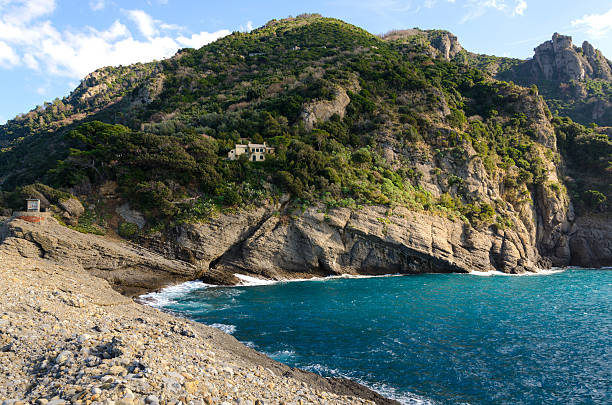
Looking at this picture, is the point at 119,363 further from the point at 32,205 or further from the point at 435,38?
the point at 435,38

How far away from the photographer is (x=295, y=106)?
198 feet

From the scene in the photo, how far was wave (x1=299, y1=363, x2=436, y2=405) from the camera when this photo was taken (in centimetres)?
1305

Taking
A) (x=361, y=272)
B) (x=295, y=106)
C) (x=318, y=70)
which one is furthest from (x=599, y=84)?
(x=361, y=272)

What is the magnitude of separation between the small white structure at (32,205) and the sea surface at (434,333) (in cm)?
1375

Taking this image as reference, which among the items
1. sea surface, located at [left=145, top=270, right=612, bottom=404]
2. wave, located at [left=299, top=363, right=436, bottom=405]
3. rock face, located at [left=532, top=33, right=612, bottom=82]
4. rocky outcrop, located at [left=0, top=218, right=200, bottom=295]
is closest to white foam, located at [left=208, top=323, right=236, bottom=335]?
sea surface, located at [left=145, top=270, right=612, bottom=404]

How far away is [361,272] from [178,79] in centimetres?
6730

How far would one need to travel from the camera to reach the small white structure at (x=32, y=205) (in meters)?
30.6

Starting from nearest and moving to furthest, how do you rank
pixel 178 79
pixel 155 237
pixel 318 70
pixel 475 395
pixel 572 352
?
pixel 475 395, pixel 572 352, pixel 155 237, pixel 318 70, pixel 178 79

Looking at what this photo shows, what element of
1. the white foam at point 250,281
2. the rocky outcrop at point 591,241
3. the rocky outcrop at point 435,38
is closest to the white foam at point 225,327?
the white foam at point 250,281

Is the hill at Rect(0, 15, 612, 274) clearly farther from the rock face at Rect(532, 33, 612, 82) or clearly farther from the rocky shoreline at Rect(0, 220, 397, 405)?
the rock face at Rect(532, 33, 612, 82)

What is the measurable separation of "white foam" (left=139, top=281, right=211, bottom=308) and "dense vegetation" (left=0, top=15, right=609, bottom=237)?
25.8ft

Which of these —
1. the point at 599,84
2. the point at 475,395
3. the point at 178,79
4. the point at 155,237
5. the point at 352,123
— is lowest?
the point at 475,395

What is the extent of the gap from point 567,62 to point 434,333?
430 ft

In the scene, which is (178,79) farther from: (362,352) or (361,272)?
(362,352)
